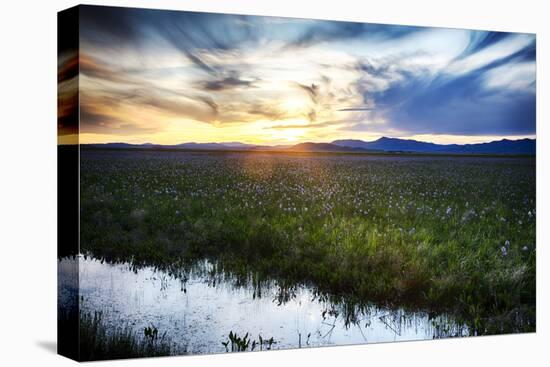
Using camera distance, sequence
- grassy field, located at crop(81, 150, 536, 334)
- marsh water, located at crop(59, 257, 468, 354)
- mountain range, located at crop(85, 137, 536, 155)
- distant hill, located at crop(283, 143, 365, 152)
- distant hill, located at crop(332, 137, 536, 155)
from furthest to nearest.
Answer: distant hill, located at crop(332, 137, 536, 155) → distant hill, located at crop(283, 143, 365, 152) → mountain range, located at crop(85, 137, 536, 155) → grassy field, located at crop(81, 150, 536, 334) → marsh water, located at crop(59, 257, 468, 354)

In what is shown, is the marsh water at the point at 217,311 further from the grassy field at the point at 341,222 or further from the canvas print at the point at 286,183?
the grassy field at the point at 341,222

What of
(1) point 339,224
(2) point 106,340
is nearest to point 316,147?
(1) point 339,224

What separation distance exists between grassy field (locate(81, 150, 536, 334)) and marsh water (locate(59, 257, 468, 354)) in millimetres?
171

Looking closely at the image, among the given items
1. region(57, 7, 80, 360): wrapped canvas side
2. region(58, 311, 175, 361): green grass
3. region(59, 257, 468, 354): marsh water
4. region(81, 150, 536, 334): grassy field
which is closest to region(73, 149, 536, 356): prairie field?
region(81, 150, 536, 334): grassy field

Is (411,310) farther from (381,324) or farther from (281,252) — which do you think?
(281,252)

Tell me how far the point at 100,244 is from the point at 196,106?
6.51 ft

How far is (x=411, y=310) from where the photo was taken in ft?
34.8

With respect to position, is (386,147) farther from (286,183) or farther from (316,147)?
(286,183)

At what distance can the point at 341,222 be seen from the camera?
10633 millimetres

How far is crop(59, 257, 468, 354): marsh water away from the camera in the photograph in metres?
9.28

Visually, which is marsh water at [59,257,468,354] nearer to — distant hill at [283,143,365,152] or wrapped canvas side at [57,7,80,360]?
wrapped canvas side at [57,7,80,360]

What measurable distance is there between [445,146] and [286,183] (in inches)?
95.0

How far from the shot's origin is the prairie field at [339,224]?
9703 millimetres

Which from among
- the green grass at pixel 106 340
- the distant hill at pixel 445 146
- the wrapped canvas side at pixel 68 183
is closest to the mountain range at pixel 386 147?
the distant hill at pixel 445 146
